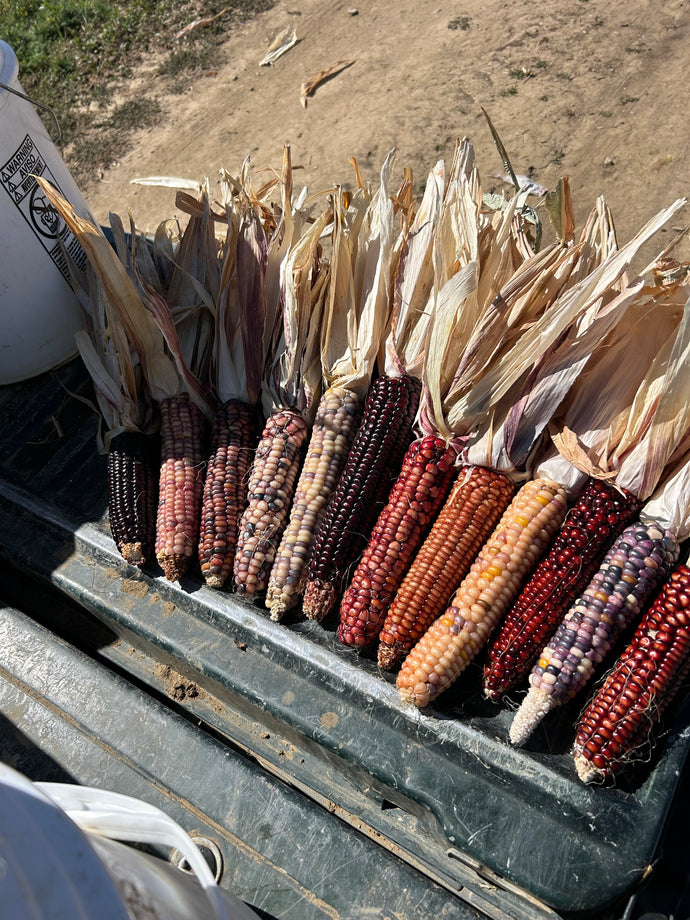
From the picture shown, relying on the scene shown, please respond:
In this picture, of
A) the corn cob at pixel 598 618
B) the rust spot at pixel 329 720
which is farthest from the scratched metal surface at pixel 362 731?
the corn cob at pixel 598 618

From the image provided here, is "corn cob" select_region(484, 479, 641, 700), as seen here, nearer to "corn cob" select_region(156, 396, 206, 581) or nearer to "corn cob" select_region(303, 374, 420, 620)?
"corn cob" select_region(303, 374, 420, 620)

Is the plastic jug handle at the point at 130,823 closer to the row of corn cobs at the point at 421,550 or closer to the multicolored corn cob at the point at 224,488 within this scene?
the row of corn cobs at the point at 421,550

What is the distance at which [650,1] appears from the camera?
20.4ft

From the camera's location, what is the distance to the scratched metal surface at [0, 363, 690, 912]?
1.64 meters

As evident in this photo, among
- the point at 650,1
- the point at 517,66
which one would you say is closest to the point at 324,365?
the point at 517,66

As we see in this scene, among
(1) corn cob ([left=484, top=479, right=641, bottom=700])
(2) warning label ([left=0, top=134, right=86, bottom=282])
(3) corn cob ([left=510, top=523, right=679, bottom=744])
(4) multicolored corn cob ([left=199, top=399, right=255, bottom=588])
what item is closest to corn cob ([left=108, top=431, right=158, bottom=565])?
(4) multicolored corn cob ([left=199, top=399, right=255, bottom=588])

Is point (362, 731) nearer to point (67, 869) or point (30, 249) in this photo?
point (67, 869)

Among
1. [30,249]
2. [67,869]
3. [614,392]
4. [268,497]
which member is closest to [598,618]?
[614,392]

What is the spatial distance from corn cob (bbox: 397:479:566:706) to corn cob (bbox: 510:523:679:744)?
171mm

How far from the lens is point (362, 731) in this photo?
6.14 ft

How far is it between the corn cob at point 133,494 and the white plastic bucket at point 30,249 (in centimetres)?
66

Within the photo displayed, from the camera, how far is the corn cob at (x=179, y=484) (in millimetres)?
2229

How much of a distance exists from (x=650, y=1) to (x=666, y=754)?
22.7 feet

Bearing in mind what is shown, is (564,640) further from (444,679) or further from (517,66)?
(517,66)
